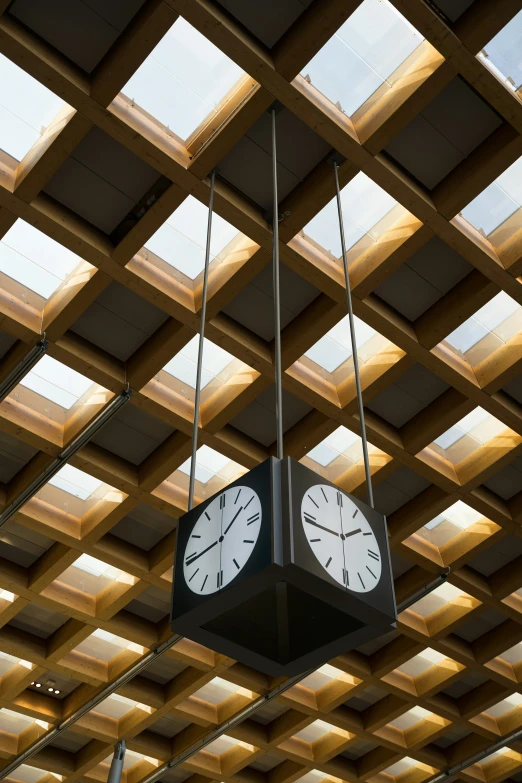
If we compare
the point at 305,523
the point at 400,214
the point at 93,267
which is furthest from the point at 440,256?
the point at 305,523

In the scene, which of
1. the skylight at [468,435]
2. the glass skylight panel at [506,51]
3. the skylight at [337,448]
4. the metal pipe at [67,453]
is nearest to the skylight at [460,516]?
the skylight at [468,435]

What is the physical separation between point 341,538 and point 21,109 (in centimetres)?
677

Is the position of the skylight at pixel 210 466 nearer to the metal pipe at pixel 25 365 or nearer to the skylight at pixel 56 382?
the skylight at pixel 56 382

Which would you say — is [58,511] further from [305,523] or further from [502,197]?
[305,523]

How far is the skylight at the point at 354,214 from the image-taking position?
11453 mm

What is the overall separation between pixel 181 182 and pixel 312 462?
582cm

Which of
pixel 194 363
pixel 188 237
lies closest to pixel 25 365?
pixel 194 363

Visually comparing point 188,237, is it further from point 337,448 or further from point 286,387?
point 337,448

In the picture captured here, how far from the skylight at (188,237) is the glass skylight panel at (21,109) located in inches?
76.7

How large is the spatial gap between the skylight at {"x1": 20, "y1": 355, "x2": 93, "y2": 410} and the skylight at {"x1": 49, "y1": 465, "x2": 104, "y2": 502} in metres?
1.43

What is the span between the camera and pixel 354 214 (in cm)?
1164

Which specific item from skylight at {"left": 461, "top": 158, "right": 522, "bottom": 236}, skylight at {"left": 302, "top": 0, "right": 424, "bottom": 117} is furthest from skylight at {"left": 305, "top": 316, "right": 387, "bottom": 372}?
skylight at {"left": 302, "top": 0, "right": 424, "bottom": 117}

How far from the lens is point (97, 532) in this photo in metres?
14.4

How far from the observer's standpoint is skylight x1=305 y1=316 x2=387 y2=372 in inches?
514
